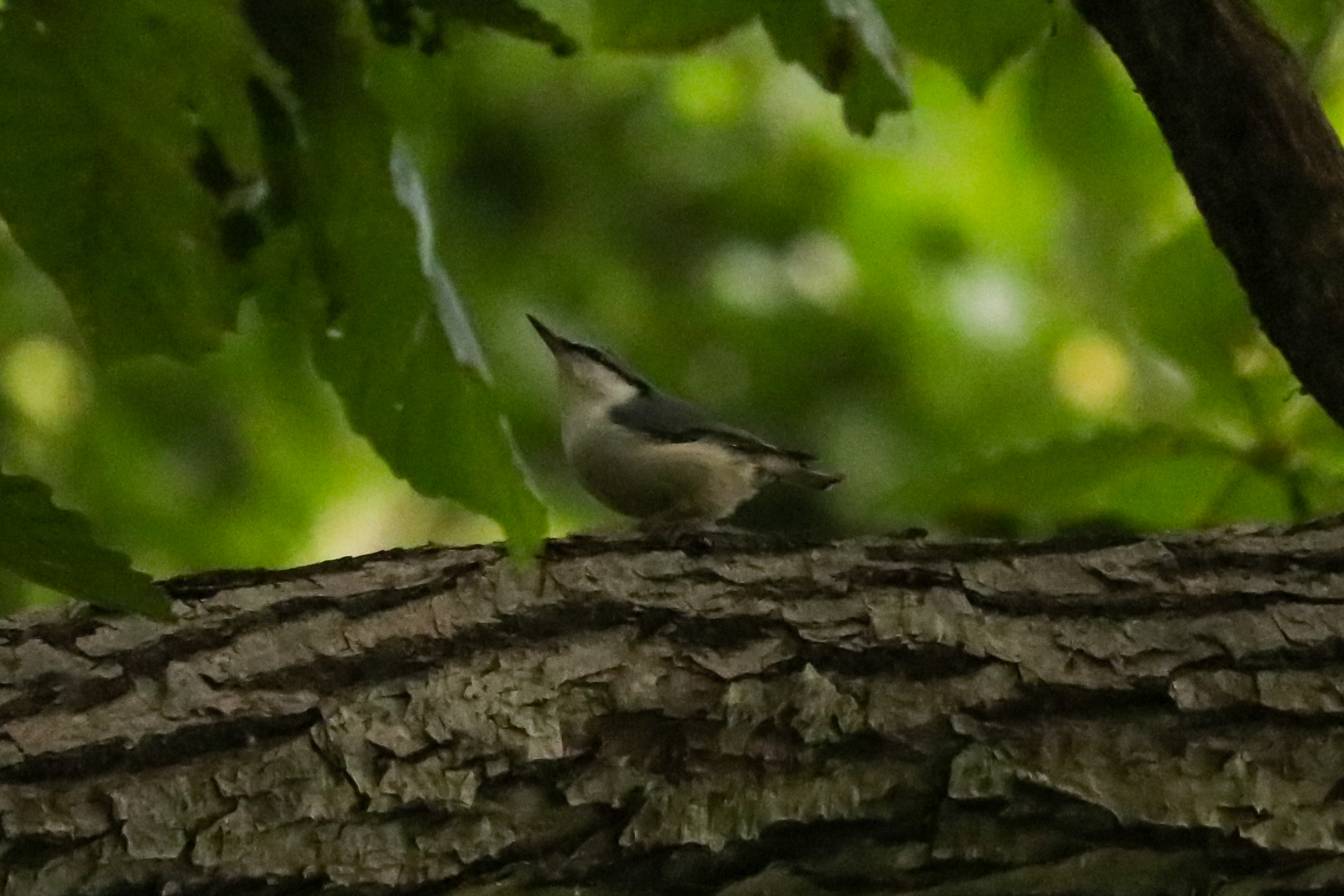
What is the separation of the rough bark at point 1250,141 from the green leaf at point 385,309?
0.47 metres

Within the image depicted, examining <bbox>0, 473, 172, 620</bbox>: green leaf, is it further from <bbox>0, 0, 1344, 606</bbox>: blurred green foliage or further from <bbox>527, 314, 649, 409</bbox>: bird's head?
<bbox>527, 314, 649, 409</bbox>: bird's head

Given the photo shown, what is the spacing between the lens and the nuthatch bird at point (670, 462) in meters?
1.19

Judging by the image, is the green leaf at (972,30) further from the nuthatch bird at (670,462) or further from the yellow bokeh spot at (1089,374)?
the yellow bokeh spot at (1089,374)

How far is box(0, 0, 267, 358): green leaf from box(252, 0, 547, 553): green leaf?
0.03 metres

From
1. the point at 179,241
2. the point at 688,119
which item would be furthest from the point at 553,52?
the point at 688,119

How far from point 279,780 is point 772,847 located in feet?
0.86

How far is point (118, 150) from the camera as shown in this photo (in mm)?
418

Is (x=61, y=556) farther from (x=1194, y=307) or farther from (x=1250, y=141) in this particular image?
(x=1194, y=307)

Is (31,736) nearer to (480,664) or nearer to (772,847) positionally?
(480,664)

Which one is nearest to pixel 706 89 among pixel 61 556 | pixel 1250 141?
pixel 1250 141

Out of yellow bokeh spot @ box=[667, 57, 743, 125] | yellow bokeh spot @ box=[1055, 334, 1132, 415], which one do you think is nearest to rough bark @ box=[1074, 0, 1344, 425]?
yellow bokeh spot @ box=[1055, 334, 1132, 415]

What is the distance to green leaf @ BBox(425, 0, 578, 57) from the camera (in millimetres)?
455

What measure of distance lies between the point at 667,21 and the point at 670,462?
0.54 meters

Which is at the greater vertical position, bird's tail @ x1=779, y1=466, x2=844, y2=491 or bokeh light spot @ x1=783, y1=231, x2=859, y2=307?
bokeh light spot @ x1=783, y1=231, x2=859, y2=307
